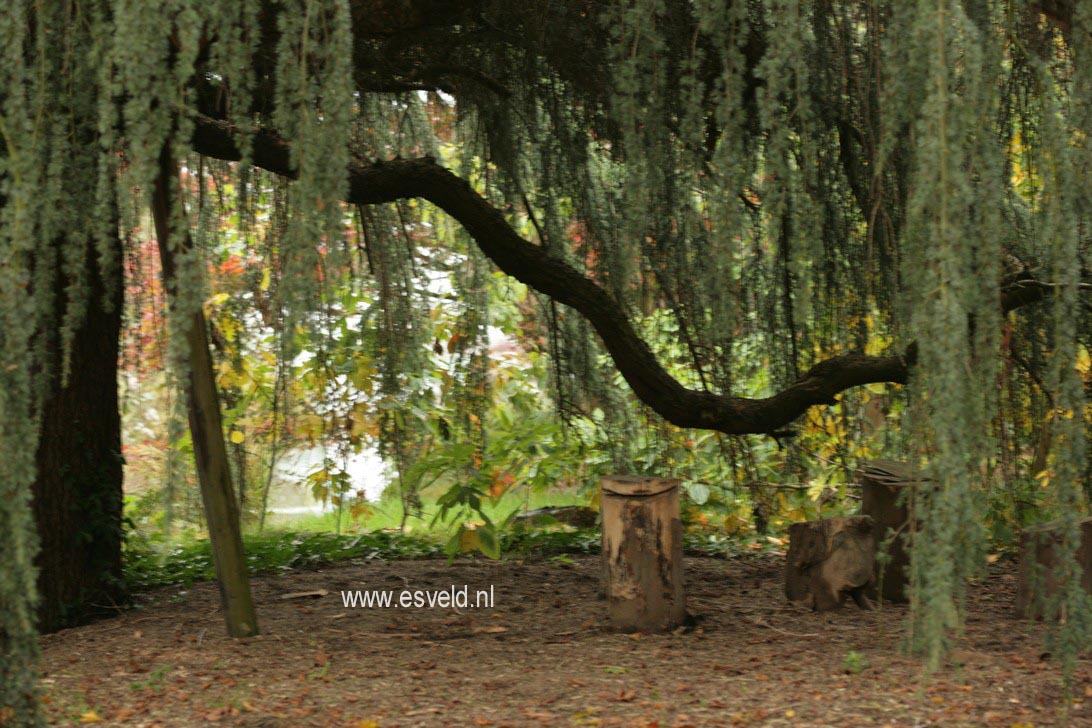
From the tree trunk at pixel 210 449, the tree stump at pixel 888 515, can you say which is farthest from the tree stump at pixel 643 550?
the tree trunk at pixel 210 449

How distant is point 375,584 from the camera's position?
181 inches

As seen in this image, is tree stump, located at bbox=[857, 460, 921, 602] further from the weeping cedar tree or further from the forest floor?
the weeping cedar tree

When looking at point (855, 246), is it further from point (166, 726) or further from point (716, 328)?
point (166, 726)

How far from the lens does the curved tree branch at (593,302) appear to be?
363 centimetres

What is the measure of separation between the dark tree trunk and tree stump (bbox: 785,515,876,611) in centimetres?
249

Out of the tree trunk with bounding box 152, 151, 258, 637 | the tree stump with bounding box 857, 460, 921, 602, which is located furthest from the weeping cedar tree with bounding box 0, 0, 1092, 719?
the tree stump with bounding box 857, 460, 921, 602

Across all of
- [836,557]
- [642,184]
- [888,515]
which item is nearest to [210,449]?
[642,184]

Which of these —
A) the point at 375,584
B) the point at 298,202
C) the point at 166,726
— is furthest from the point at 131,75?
the point at 375,584

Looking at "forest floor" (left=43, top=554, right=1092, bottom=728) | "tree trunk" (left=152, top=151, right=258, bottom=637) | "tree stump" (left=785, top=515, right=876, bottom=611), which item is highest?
"tree trunk" (left=152, top=151, right=258, bottom=637)

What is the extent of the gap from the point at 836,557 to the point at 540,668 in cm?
126

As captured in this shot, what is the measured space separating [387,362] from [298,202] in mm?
2211

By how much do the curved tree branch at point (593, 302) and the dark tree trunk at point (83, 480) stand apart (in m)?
0.82

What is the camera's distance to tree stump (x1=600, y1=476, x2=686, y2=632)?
3551mm

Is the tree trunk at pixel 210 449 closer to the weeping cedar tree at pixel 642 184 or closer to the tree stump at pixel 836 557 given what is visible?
the weeping cedar tree at pixel 642 184
